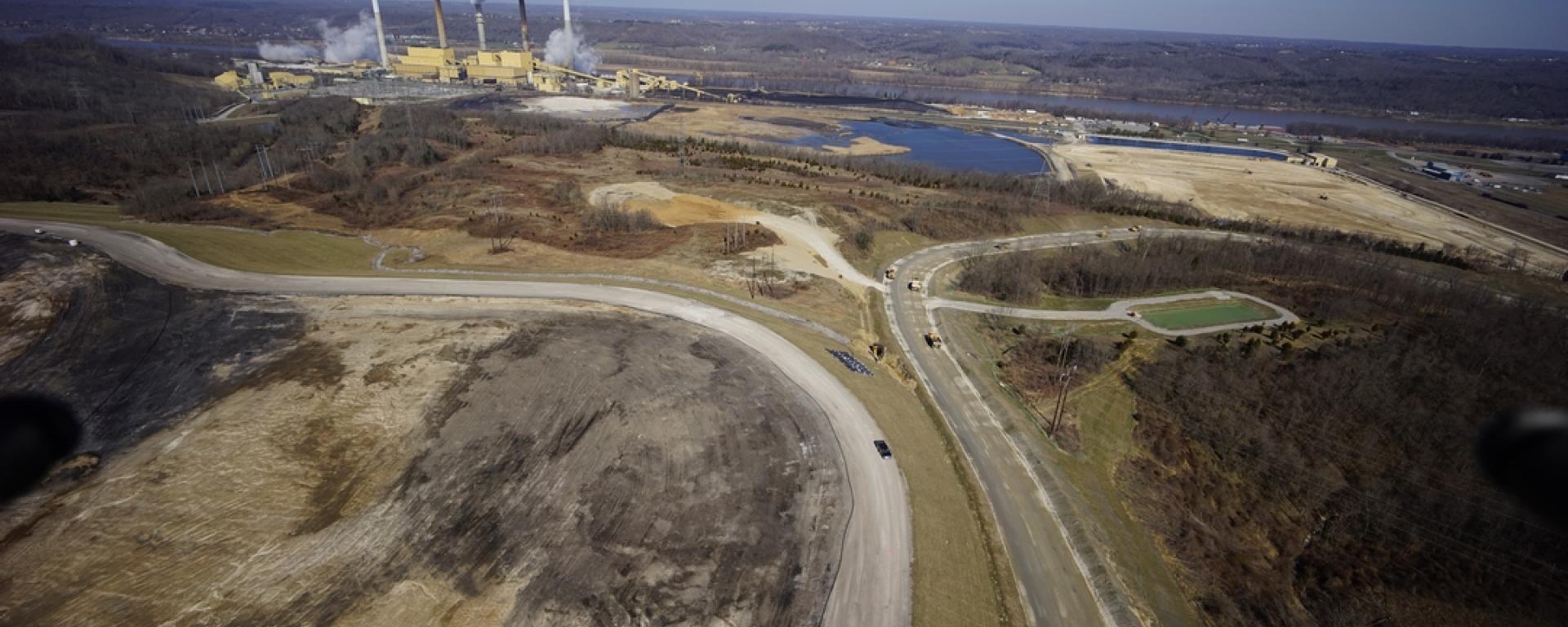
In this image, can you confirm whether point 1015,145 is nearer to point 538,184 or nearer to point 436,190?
point 538,184

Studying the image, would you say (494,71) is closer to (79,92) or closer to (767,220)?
(79,92)

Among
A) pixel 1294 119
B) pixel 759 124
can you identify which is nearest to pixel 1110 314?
pixel 759 124

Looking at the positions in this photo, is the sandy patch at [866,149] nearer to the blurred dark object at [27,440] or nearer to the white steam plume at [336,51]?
the blurred dark object at [27,440]

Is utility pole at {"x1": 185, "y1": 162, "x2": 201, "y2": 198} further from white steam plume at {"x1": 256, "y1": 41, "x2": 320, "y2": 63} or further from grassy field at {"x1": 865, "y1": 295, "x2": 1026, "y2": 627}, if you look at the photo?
white steam plume at {"x1": 256, "y1": 41, "x2": 320, "y2": 63}

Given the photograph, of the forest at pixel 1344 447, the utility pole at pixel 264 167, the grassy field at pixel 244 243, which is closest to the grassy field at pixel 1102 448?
the forest at pixel 1344 447

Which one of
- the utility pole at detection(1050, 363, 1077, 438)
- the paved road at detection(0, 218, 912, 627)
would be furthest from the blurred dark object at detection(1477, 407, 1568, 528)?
the utility pole at detection(1050, 363, 1077, 438)

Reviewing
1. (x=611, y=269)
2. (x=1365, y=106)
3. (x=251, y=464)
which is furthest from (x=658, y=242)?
(x=1365, y=106)
